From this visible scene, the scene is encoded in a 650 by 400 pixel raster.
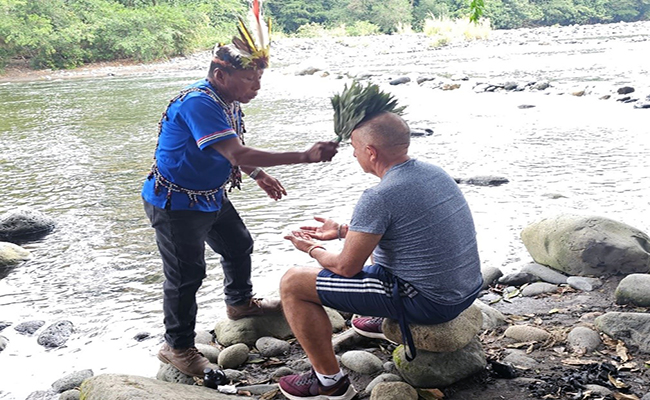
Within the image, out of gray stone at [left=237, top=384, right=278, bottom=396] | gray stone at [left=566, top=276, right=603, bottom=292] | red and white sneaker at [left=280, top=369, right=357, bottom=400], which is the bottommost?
gray stone at [left=566, top=276, right=603, bottom=292]

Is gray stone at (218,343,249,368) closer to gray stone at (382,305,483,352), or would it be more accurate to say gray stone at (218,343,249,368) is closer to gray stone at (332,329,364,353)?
gray stone at (332,329,364,353)

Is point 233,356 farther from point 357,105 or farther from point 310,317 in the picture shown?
point 357,105

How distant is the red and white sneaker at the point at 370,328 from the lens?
3938mm

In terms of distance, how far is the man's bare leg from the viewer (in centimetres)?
328

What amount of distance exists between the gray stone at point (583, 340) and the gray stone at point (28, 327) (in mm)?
3591

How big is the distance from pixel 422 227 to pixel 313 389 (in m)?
1.01

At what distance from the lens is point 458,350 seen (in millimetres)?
3385

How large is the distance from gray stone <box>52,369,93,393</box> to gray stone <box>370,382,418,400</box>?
182 cm

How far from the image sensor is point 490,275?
501 cm

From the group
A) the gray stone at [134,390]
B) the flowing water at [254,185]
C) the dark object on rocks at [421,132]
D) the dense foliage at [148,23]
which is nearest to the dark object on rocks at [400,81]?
the flowing water at [254,185]

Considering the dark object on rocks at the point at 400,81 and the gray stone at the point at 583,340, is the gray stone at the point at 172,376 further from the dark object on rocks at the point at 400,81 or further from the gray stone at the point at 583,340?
the dark object on rocks at the point at 400,81

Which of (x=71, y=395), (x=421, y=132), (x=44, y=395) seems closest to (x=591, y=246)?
(x=71, y=395)

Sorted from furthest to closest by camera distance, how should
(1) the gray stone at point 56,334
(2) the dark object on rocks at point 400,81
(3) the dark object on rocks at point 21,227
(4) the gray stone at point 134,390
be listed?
(2) the dark object on rocks at point 400,81
(3) the dark object on rocks at point 21,227
(1) the gray stone at point 56,334
(4) the gray stone at point 134,390

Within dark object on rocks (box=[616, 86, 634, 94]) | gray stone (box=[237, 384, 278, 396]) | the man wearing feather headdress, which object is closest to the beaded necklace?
the man wearing feather headdress
